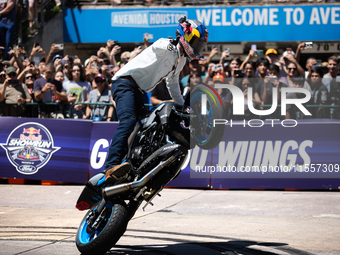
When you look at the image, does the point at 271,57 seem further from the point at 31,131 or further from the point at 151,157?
the point at 151,157

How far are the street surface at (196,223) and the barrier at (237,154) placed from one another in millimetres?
272

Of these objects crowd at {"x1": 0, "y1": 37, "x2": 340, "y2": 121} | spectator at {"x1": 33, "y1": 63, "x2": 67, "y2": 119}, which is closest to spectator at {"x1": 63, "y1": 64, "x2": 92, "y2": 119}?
crowd at {"x1": 0, "y1": 37, "x2": 340, "y2": 121}

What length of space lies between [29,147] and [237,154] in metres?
3.99

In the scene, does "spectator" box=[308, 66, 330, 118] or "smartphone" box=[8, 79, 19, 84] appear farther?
"smartphone" box=[8, 79, 19, 84]

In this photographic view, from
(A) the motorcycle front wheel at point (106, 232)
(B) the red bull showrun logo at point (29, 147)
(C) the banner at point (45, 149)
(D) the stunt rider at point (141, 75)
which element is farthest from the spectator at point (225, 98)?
(A) the motorcycle front wheel at point (106, 232)

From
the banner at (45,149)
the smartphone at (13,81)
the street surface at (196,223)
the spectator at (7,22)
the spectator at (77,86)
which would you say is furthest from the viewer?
the spectator at (7,22)

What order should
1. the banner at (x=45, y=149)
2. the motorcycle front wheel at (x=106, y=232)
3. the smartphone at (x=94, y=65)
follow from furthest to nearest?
1. the smartphone at (x=94, y=65)
2. the banner at (x=45, y=149)
3. the motorcycle front wheel at (x=106, y=232)

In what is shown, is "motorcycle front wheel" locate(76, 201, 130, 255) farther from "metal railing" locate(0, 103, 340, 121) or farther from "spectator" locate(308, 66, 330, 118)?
"spectator" locate(308, 66, 330, 118)

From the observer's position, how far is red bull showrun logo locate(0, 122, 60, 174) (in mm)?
9266

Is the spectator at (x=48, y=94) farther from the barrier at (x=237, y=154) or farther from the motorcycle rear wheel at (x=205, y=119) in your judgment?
the motorcycle rear wheel at (x=205, y=119)

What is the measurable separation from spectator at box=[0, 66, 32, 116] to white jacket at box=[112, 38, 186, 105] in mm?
5905

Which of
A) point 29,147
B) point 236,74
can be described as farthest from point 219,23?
point 29,147

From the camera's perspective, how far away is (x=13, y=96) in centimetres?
1034

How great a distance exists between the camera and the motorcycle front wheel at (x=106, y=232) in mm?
4211
